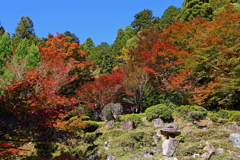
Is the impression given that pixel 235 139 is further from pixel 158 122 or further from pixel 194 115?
pixel 158 122

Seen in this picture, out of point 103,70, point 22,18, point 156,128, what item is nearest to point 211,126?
A: point 156,128

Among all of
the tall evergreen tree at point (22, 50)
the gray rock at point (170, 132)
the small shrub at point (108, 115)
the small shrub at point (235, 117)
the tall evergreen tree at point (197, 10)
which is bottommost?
the gray rock at point (170, 132)

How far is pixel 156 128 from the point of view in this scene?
1094 cm

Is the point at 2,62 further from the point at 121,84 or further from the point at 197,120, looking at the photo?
the point at 197,120

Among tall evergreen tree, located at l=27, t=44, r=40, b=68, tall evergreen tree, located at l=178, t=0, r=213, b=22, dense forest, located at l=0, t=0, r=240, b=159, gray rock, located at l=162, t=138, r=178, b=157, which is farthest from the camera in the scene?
tall evergreen tree, located at l=178, t=0, r=213, b=22

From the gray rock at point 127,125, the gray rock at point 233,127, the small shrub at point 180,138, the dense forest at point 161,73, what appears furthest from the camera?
the dense forest at point 161,73

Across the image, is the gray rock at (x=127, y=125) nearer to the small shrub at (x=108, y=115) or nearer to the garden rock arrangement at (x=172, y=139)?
the garden rock arrangement at (x=172, y=139)

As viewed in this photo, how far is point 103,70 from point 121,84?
28.7ft

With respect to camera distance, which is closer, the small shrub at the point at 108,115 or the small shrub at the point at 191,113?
the small shrub at the point at 191,113

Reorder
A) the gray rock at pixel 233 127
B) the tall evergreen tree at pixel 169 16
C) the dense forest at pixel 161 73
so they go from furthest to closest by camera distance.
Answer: the tall evergreen tree at pixel 169 16 < the dense forest at pixel 161 73 < the gray rock at pixel 233 127

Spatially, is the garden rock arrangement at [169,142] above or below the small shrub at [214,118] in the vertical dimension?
below

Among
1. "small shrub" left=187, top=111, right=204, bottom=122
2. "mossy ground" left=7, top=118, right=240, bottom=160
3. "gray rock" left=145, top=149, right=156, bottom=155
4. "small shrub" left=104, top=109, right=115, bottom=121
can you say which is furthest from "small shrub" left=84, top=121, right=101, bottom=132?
"small shrub" left=187, top=111, right=204, bottom=122

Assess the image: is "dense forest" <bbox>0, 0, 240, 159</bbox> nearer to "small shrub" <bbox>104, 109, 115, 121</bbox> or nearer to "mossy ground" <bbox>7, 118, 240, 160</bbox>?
"small shrub" <bbox>104, 109, 115, 121</bbox>

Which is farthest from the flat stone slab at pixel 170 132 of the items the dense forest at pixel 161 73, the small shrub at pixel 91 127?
the dense forest at pixel 161 73
